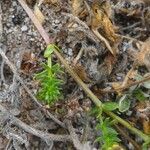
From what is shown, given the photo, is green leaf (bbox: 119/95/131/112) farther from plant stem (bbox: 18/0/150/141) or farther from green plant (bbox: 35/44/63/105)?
green plant (bbox: 35/44/63/105)

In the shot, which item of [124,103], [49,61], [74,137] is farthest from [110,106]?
[49,61]

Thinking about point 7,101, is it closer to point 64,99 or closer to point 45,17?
point 64,99

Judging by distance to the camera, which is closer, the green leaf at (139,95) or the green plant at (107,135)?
the green plant at (107,135)

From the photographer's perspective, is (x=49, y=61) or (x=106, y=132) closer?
(x=106, y=132)

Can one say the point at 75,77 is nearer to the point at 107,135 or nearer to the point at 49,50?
the point at 49,50

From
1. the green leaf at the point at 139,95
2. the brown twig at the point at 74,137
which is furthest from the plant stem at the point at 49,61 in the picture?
the green leaf at the point at 139,95

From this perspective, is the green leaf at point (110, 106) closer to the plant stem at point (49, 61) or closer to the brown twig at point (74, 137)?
the brown twig at point (74, 137)
